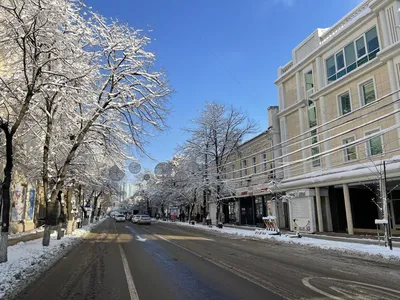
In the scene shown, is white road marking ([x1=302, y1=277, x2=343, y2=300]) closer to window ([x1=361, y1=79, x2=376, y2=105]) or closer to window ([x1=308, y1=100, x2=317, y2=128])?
window ([x1=361, y1=79, x2=376, y2=105])

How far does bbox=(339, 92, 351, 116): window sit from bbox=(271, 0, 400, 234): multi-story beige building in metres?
0.06

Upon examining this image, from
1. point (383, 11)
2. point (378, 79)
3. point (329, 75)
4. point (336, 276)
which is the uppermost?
point (383, 11)

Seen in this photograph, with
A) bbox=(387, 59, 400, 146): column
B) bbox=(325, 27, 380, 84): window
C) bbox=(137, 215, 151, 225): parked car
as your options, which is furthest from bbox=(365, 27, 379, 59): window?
bbox=(137, 215, 151, 225): parked car

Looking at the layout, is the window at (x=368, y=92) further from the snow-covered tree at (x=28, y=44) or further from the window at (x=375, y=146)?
the snow-covered tree at (x=28, y=44)

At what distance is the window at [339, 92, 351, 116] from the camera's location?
23152 millimetres

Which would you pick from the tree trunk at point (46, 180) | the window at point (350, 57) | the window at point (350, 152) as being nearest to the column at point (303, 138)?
the window at point (350, 152)

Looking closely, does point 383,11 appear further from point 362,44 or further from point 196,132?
point 196,132

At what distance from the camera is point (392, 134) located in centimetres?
1966

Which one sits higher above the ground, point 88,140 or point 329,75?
point 329,75

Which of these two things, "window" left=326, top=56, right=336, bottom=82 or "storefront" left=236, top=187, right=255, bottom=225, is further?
"storefront" left=236, top=187, right=255, bottom=225

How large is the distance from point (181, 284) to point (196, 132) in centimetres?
2941

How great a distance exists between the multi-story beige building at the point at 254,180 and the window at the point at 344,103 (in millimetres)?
7115

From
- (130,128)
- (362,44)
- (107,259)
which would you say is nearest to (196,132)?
(362,44)

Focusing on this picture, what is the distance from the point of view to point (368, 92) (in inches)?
849
